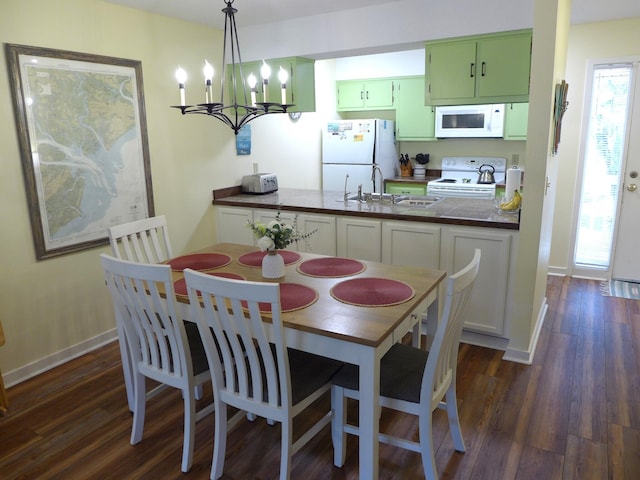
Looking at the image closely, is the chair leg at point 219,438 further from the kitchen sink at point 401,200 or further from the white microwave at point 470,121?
the white microwave at point 470,121

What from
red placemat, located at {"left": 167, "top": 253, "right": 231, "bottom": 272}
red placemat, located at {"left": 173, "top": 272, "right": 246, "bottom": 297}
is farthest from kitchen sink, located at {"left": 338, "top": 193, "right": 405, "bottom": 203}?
red placemat, located at {"left": 173, "top": 272, "right": 246, "bottom": 297}

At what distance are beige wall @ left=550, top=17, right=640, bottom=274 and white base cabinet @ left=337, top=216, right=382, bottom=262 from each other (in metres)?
2.11

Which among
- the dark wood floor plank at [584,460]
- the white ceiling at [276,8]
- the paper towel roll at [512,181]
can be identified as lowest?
the dark wood floor plank at [584,460]

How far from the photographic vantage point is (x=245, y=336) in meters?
→ 1.71

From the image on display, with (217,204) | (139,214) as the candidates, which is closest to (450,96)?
(217,204)

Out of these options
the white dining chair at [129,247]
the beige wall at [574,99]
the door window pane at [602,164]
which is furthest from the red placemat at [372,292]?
the door window pane at [602,164]

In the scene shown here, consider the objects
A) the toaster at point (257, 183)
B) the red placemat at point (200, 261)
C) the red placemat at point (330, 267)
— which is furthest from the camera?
the toaster at point (257, 183)

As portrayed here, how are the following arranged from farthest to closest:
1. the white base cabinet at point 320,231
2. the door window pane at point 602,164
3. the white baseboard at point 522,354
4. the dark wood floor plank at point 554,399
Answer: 1. the door window pane at point 602,164
2. the white base cabinet at point 320,231
3. the white baseboard at point 522,354
4. the dark wood floor plank at point 554,399

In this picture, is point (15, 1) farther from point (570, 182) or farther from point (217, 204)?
point (570, 182)

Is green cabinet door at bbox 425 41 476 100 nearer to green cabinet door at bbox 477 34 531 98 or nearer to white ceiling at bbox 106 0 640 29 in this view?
green cabinet door at bbox 477 34 531 98

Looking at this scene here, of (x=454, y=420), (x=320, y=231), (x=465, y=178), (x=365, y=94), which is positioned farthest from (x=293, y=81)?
(x=454, y=420)

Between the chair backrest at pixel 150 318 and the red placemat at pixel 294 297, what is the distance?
1.10 feet

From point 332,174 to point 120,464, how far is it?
418 centimetres

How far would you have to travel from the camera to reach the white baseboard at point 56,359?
277 cm
